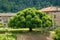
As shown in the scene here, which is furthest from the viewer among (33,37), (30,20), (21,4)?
(21,4)

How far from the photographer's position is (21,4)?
91812 mm

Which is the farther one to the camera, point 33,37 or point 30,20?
point 30,20

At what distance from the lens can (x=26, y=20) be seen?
43.7 meters

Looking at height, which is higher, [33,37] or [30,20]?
[30,20]

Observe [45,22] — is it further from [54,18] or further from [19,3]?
[19,3]

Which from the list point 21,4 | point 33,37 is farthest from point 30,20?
point 21,4

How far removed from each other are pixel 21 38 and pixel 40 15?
747 cm

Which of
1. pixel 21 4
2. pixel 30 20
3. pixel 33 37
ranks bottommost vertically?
pixel 33 37

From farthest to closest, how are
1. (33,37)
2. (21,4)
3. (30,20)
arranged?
(21,4) < (30,20) < (33,37)

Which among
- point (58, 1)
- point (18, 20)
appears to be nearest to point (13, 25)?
point (18, 20)

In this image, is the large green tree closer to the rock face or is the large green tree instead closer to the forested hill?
the rock face

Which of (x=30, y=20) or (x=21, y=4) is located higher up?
(x=30, y=20)

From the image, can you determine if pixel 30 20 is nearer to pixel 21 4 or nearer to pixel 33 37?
pixel 33 37

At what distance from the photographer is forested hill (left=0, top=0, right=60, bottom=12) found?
8981cm
